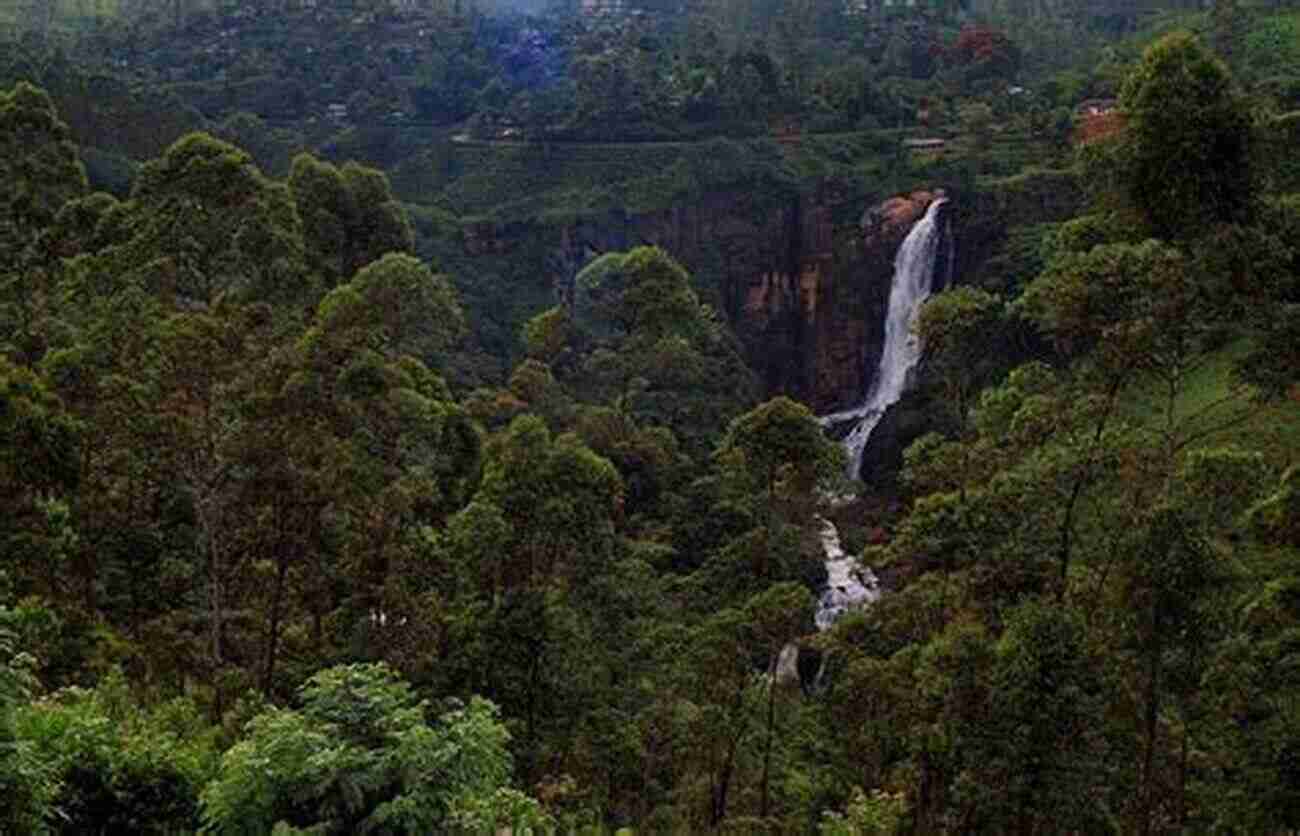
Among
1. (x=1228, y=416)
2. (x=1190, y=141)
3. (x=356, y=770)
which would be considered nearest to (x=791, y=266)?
(x=1228, y=416)

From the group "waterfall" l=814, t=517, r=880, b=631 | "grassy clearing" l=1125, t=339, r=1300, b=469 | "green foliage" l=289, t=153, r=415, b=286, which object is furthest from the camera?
"waterfall" l=814, t=517, r=880, b=631

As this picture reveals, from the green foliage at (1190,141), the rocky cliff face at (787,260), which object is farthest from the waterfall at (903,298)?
the green foliage at (1190,141)

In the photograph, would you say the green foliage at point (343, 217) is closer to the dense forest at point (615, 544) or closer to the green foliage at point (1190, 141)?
the dense forest at point (615, 544)

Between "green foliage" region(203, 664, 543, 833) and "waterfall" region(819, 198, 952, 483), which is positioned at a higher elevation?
"green foliage" region(203, 664, 543, 833)

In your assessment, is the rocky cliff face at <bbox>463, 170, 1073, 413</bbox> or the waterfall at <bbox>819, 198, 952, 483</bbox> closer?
the waterfall at <bbox>819, 198, 952, 483</bbox>

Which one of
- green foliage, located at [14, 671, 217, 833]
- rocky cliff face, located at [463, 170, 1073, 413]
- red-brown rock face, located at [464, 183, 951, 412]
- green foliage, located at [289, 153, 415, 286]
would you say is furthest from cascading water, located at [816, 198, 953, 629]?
green foliage, located at [14, 671, 217, 833]

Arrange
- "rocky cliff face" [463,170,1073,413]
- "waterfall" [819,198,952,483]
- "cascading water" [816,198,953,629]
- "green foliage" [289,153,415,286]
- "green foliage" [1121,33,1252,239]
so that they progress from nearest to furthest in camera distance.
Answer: "green foliage" [1121,33,1252,239] < "green foliage" [289,153,415,286] < "cascading water" [816,198,953,629] < "waterfall" [819,198,952,483] < "rocky cliff face" [463,170,1073,413]

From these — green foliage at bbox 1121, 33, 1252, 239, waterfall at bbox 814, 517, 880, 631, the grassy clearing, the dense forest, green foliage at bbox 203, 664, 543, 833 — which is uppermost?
green foliage at bbox 1121, 33, 1252, 239

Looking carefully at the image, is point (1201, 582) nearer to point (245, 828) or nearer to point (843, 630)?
point (843, 630)

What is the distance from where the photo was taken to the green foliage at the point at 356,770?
7402mm

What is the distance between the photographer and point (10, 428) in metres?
13.7

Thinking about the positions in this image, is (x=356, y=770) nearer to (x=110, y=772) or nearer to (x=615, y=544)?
(x=110, y=772)

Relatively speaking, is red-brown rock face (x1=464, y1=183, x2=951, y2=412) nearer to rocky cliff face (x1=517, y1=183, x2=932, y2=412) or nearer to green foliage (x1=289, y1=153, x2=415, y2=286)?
rocky cliff face (x1=517, y1=183, x2=932, y2=412)

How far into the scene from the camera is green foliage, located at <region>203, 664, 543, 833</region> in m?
7.40
